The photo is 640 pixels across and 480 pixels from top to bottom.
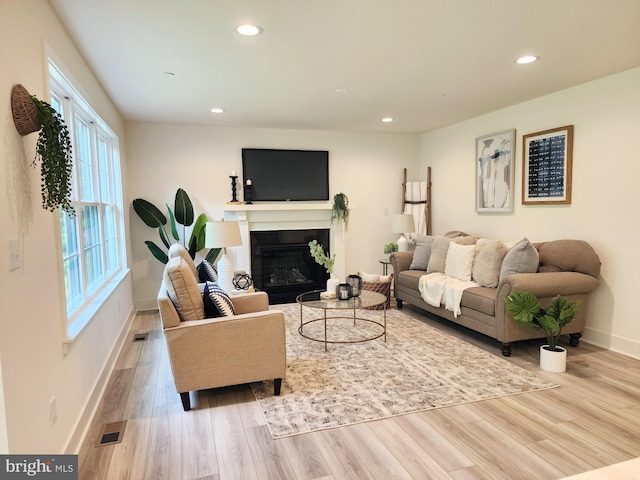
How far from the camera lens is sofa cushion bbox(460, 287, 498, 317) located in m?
3.75

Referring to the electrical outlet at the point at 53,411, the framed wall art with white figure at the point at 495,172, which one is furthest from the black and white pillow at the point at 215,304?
the framed wall art with white figure at the point at 495,172

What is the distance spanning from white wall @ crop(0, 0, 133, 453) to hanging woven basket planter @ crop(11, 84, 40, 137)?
28 millimetres

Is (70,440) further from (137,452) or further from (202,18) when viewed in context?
(202,18)

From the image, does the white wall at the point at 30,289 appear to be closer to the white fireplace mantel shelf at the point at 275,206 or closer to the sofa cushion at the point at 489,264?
the white fireplace mantel shelf at the point at 275,206

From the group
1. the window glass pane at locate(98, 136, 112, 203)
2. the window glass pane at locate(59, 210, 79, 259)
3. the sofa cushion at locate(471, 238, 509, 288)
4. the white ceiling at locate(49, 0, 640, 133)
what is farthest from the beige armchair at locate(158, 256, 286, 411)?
the sofa cushion at locate(471, 238, 509, 288)

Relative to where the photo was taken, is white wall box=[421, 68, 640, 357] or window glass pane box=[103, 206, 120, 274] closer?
white wall box=[421, 68, 640, 357]

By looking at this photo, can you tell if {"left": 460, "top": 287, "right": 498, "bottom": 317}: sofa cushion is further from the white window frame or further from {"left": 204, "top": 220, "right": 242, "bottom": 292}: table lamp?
the white window frame

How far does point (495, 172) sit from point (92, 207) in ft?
14.6

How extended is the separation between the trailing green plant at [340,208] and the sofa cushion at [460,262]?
187cm

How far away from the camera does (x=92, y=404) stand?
272 cm

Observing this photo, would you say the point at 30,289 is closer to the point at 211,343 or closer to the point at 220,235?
the point at 211,343

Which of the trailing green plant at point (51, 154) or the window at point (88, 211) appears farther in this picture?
the window at point (88, 211)

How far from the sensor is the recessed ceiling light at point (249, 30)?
254 cm

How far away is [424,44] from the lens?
285 cm
